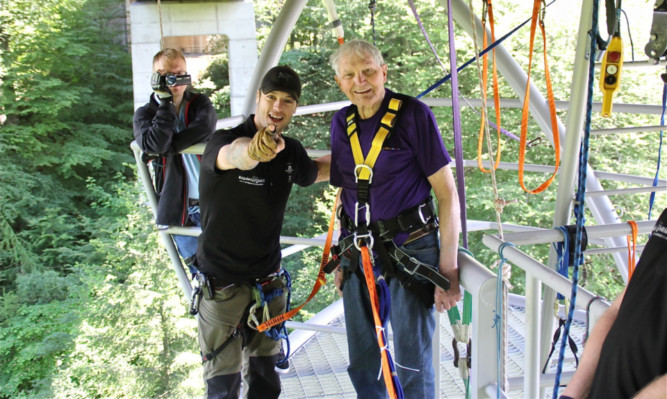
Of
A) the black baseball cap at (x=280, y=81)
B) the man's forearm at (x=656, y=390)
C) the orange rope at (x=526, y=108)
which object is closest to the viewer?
the man's forearm at (x=656, y=390)

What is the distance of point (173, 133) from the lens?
244 centimetres

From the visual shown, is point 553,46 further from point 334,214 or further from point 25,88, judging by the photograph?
Result: point 25,88

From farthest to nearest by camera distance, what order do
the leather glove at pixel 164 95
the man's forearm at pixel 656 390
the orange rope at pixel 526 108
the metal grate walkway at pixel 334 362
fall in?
the metal grate walkway at pixel 334 362
the leather glove at pixel 164 95
the orange rope at pixel 526 108
the man's forearm at pixel 656 390

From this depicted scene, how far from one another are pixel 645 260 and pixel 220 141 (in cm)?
135

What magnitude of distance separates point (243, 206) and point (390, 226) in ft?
1.69

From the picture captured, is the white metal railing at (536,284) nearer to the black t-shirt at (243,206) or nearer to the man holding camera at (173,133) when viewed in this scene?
the black t-shirt at (243,206)

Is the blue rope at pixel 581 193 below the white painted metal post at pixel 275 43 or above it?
below

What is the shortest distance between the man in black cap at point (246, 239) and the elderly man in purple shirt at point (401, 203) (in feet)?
0.73

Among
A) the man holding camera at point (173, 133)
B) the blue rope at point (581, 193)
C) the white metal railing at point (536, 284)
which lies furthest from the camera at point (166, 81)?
the blue rope at point (581, 193)

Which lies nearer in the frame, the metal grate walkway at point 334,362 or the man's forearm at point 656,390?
the man's forearm at point 656,390

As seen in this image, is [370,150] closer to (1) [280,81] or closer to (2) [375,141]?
(2) [375,141]

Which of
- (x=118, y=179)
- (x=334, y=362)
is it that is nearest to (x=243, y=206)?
(x=334, y=362)

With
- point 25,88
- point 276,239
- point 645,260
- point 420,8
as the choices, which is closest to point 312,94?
point 420,8

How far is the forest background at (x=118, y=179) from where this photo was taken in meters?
11.4
